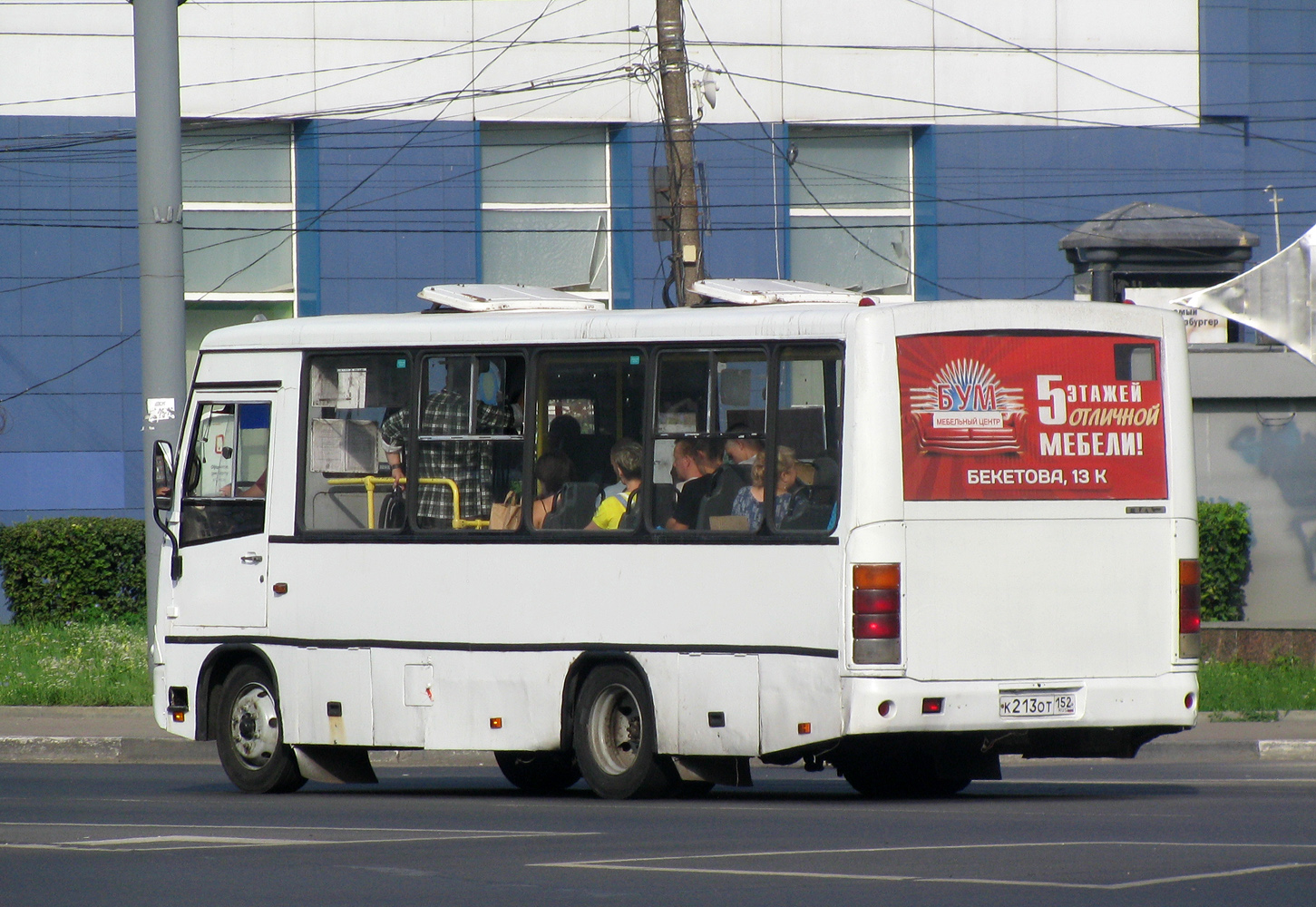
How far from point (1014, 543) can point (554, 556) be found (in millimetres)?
2302

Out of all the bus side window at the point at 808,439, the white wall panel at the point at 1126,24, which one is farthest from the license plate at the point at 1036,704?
the white wall panel at the point at 1126,24

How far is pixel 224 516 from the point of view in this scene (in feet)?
40.9

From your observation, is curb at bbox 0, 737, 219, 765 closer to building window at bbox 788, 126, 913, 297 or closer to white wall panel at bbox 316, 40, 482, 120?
white wall panel at bbox 316, 40, 482, 120

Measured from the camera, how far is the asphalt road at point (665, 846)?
743cm

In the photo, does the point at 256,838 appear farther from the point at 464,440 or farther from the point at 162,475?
the point at 162,475

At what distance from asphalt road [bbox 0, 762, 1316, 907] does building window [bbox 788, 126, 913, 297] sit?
58.4ft

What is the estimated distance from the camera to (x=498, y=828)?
973 cm

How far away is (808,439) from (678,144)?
12762 millimetres

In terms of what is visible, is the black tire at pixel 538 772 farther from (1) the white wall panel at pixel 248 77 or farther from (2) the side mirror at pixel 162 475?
(1) the white wall panel at pixel 248 77

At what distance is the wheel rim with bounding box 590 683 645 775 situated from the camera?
11.0m

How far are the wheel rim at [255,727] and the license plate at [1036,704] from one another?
13.4ft

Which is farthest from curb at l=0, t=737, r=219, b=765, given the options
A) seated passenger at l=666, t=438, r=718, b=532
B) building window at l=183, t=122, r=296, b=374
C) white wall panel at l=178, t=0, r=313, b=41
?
white wall panel at l=178, t=0, r=313, b=41

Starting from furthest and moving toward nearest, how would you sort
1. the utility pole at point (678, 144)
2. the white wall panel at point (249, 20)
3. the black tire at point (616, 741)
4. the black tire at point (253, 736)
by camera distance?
the white wall panel at point (249, 20)
the utility pole at point (678, 144)
the black tire at point (253, 736)
the black tire at point (616, 741)

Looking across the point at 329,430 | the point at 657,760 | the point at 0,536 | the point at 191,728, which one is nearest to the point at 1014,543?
the point at 657,760
